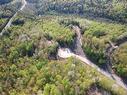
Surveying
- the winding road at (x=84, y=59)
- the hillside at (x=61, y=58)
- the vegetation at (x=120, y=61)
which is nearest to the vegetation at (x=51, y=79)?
the hillside at (x=61, y=58)

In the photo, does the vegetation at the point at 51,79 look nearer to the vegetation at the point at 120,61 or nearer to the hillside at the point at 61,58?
the hillside at the point at 61,58

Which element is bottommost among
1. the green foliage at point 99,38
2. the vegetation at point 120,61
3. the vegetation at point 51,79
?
the green foliage at point 99,38

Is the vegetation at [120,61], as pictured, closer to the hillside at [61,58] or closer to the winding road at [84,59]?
the hillside at [61,58]

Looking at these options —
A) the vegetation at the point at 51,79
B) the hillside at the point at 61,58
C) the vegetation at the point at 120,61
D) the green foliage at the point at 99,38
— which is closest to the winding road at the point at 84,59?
the hillside at the point at 61,58

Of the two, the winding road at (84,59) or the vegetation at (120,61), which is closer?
the winding road at (84,59)

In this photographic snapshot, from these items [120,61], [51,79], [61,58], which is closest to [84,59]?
[61,58]

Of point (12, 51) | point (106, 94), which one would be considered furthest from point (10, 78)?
point (106, 94)

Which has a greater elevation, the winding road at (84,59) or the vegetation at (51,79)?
the vegetation at (51,79)

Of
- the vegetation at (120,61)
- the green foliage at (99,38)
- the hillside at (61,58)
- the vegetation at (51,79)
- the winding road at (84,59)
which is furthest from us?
the green foliage at (99,38)

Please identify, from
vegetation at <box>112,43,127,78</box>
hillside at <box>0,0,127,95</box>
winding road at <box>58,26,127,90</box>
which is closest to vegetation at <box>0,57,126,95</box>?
hillside at <box>0,0,127,95</box>

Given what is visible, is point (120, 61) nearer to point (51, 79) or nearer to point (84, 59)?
point (84, 59)

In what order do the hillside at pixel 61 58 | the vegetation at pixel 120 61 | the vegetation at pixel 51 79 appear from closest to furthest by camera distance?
the vegetation at pixel 51 79, the hillside at pixel 61 58, the vegetation at pixel 120 61

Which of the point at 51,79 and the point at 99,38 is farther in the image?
the point at 99,38
